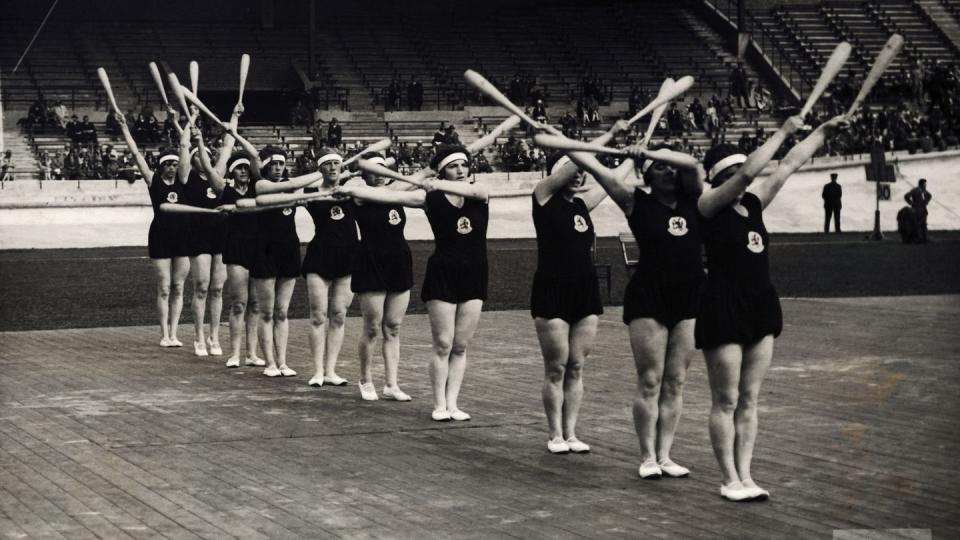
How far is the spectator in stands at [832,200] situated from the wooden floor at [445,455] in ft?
90.6

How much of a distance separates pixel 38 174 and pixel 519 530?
108 ft

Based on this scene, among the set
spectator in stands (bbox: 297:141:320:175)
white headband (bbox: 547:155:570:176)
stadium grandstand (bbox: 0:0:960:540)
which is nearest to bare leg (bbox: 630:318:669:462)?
stadium grandstand (bbox: 0:0:960:540)

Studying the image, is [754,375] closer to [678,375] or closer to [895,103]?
[678,375]

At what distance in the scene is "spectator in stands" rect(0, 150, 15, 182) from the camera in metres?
37.6

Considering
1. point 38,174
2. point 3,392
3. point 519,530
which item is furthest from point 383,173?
point 38,174

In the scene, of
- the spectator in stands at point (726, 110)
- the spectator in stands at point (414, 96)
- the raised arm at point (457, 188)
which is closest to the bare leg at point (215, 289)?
the raised arm at point (457, 188)

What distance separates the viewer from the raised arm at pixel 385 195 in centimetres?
998

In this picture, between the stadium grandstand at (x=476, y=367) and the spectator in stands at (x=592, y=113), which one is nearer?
the stadium grandstand at (x=476, y=367)

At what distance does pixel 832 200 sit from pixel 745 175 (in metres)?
35.6

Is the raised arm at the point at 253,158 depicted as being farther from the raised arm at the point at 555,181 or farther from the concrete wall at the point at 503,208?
the concrete wall at the point at 503,208

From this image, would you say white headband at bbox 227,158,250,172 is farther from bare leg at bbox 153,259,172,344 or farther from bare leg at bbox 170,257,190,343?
bare leg at bbox 153,259,172,344

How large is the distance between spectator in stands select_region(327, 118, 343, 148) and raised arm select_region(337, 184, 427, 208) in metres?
30.6

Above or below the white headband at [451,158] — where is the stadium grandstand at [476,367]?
below

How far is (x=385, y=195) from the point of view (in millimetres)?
10117
